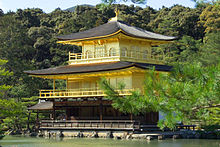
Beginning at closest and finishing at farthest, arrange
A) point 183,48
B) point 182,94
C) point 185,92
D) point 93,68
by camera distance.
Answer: point 185,92
point 182,94
point 93,68
point 183,48

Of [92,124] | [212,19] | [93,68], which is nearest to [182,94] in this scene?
[92,124]

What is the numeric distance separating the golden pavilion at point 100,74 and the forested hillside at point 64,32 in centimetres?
1107

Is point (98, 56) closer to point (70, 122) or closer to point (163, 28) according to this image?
point (70, 122)

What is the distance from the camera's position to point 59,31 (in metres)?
64.5

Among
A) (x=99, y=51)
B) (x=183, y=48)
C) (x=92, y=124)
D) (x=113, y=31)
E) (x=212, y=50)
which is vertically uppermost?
(x=183, y=48)

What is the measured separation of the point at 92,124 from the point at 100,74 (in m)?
4.06

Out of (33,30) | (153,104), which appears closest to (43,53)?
(33,30)

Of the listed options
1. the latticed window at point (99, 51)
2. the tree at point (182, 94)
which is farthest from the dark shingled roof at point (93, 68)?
the tree at point (182, 94)

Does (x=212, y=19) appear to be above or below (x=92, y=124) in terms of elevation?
above

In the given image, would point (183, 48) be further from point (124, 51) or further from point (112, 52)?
point (112, 52)

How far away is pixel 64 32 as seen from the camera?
61.9 m

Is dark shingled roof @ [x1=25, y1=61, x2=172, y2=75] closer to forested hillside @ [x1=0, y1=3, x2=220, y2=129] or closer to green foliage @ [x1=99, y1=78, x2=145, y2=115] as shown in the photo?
forested hillside @ [x1=0, y1=3, x2=220, y2=129]

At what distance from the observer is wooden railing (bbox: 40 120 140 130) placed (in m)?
28.0

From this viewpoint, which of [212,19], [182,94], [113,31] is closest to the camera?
[182,94]
